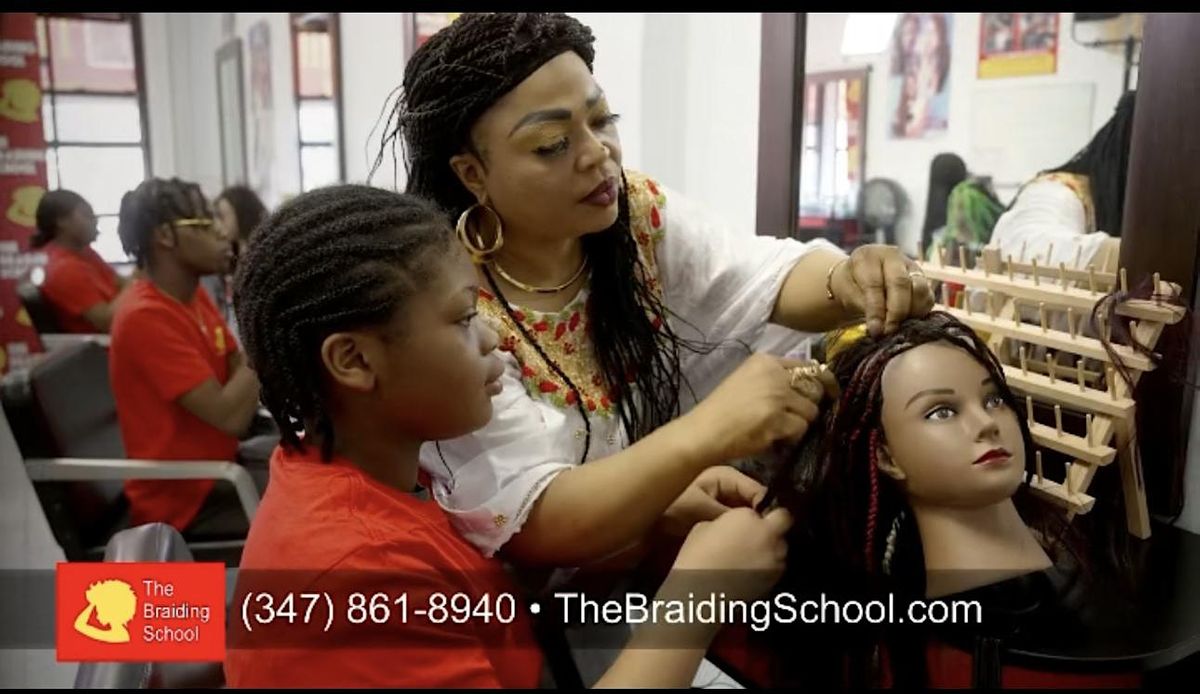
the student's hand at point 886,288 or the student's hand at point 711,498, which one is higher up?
the student's hand at point 886,288

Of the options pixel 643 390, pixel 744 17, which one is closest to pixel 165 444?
pixel 643 390

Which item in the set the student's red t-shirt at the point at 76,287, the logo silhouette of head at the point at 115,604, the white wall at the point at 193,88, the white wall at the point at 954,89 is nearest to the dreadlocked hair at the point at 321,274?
the logo silhouette of head at the point at 115,604

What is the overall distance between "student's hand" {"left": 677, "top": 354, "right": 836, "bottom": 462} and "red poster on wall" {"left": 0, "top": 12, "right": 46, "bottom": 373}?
611mm

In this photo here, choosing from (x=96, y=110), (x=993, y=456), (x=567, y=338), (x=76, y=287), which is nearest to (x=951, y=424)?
(x=993, y=456)

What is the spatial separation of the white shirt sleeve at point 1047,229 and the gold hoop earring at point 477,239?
1.61 ft

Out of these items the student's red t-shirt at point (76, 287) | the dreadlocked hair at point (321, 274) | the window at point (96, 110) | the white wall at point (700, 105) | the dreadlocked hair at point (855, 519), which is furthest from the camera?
the white wall at point (700, 105)

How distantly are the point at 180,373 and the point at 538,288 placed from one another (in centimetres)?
64

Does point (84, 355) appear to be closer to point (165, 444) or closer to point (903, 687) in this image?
point (165, 444)

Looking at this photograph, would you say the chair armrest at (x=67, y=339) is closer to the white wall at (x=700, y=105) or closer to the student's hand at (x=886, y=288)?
the white wall at (x=700, y=105)

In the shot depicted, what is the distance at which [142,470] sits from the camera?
119cm

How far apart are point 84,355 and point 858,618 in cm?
108

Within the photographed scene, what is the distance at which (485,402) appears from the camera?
0.62 meters

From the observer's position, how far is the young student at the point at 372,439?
57 centimetres

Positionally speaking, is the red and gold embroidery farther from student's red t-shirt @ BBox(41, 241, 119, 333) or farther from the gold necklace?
student's red t-shirt @ BBox(41, 241, 119, 333)
